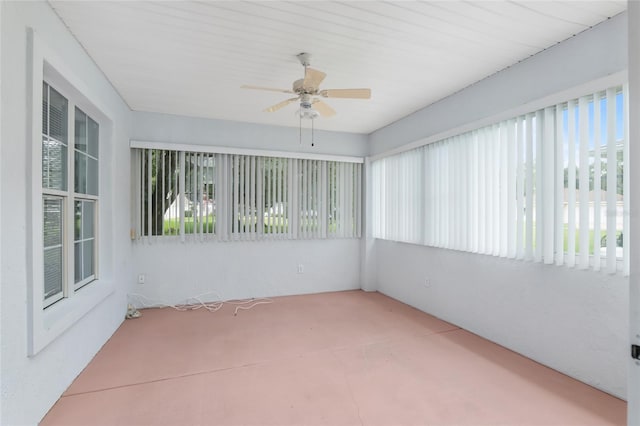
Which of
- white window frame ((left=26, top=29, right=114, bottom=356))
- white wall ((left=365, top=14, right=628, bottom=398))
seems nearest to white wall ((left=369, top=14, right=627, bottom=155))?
white wall ((left=365, top=14, right=628, bottom=398))

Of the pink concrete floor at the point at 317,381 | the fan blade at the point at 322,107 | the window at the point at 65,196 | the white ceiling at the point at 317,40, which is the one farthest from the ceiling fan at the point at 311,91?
the pink concrete floor at the point at 317,381

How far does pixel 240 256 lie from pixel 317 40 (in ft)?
10.4

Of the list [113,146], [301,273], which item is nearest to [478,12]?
[113,146]

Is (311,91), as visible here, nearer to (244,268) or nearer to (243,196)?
(243,196)

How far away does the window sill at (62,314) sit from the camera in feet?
5.96

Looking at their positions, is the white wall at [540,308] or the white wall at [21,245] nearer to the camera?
the white wall at [21,245]

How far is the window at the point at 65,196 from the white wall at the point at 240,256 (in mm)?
1231

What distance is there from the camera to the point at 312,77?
2.48 meters

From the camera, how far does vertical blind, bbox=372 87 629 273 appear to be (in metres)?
2.20

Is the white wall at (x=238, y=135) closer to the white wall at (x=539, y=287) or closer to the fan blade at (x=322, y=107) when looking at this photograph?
the white wall at (x=539, y=287)

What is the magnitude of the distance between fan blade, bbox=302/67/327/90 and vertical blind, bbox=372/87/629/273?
6.03 ft

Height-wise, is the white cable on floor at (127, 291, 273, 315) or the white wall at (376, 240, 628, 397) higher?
the white wall at (376, 240, 628, 397)

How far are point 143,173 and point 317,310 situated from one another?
9.52ft

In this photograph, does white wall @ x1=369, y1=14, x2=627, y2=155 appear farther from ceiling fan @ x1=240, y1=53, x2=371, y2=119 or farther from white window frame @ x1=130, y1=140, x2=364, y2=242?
white window frame @ x1=130, y1=140, x2=364, y2=242
